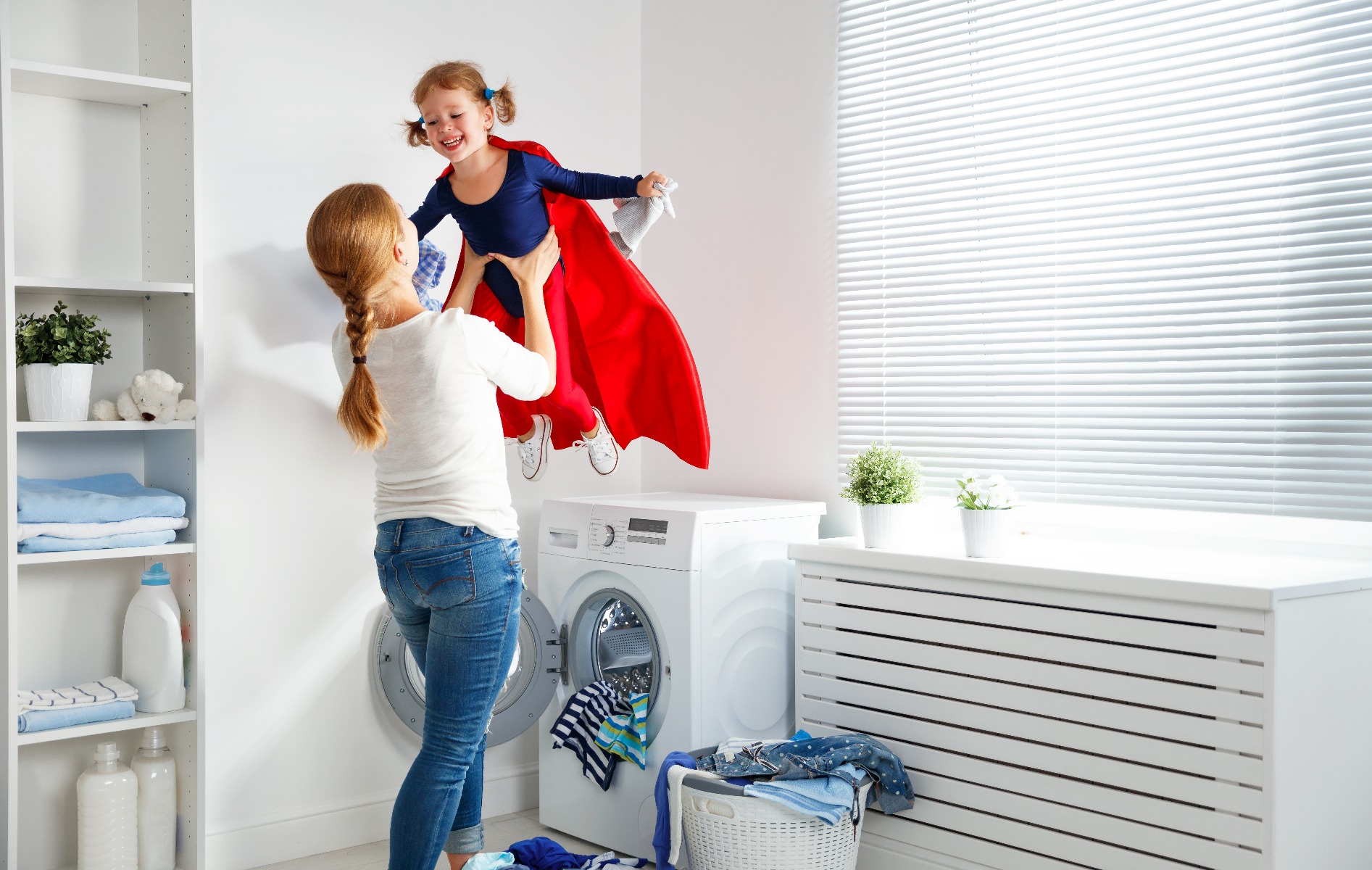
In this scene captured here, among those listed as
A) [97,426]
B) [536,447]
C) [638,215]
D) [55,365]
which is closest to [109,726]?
[97,426]

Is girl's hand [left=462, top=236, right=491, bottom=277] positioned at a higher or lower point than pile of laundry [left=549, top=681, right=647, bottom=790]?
higher

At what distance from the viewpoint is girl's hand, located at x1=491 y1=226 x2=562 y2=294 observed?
242cm

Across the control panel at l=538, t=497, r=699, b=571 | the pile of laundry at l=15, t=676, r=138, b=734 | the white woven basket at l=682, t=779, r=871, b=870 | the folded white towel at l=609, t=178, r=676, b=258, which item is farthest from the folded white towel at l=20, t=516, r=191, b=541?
the white woven basket at l=682, t=779, r=871, b=870

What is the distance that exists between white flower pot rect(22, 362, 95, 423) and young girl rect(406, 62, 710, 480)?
813 mm

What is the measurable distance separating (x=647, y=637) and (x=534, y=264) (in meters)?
1.05

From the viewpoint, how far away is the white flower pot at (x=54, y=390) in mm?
2320

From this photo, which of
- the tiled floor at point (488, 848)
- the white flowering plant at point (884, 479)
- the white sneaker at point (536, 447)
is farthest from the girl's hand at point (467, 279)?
the tiled floor at point (488, 848)

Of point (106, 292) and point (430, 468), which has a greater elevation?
point (106, 292)

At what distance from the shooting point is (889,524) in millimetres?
2629

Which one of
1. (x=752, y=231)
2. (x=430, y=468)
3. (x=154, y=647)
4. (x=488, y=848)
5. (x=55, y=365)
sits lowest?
(x=488, y=848)

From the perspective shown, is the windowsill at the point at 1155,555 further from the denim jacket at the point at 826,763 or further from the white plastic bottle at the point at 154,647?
the white plastic bottle at the point at 154,647

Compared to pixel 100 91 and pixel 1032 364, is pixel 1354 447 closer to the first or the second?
pixel 1032 364

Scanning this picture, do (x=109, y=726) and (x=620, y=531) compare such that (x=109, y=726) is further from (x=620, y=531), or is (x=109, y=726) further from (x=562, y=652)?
(x=620, y=531)

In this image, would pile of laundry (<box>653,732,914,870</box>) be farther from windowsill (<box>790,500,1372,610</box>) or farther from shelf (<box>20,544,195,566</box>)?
shelf (<box>20,544,195,566</box>)
